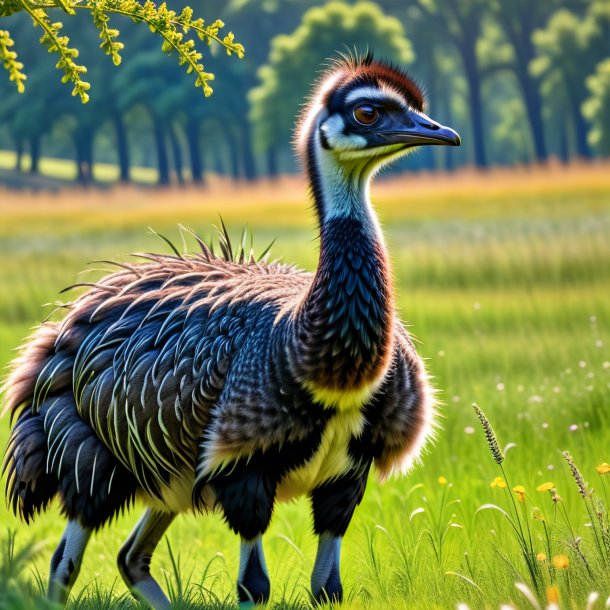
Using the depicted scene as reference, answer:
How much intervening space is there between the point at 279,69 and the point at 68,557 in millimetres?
27925

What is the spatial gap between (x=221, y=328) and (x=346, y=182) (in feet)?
3.19

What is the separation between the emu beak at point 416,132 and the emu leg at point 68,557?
2.66 m

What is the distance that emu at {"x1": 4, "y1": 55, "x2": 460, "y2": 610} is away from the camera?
530cm

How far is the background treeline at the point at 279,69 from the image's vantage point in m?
30.4

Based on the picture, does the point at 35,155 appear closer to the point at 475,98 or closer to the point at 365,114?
the point at 475,98

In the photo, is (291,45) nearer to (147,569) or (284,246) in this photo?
(284,246)

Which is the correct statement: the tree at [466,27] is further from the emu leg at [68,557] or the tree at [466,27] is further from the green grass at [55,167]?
the emu leg at [68,557]

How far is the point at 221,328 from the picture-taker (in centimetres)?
570

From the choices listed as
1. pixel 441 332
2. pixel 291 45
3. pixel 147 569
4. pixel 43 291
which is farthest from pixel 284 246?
pixel 291 45

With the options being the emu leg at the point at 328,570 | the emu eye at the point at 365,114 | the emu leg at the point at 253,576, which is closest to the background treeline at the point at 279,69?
the emu eye at the point at 365,114

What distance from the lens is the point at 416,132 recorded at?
5414 millimetres

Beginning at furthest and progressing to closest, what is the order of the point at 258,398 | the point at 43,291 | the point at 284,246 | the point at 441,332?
the point at 284,246, the point at 43,291, the point at 441,332, the point at 258,398

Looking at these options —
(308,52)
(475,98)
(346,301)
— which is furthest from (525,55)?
(346,301)

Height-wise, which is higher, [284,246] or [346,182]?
[346,182]
